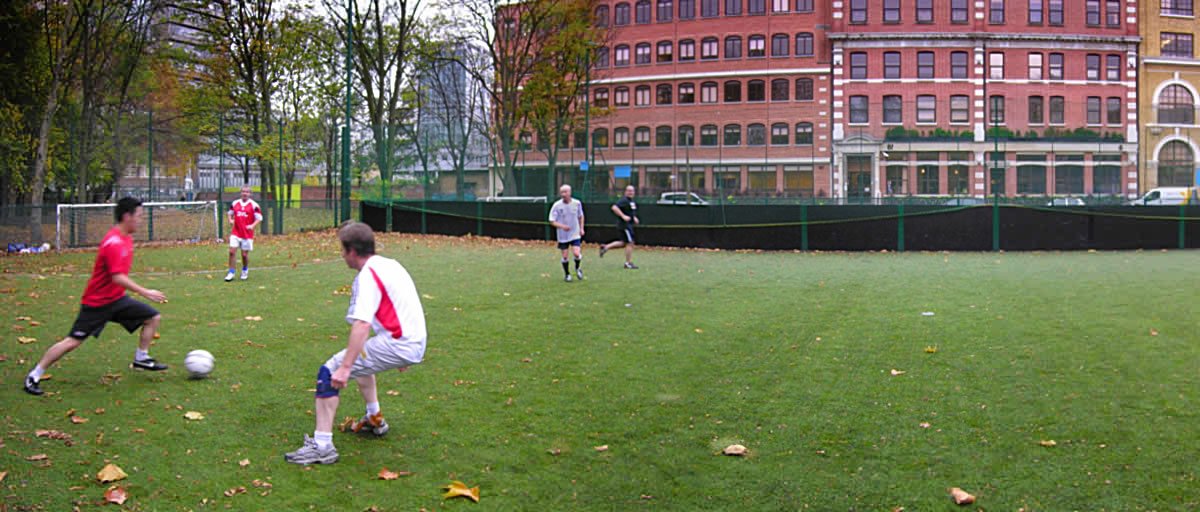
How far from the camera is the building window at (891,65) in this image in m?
65.1

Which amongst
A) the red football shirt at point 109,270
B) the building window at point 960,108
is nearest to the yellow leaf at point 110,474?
the red football shirt at point 109,270

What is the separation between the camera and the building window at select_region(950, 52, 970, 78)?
64.2 metres

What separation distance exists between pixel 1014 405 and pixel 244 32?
3537cm

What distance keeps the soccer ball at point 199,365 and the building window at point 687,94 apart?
64807mm

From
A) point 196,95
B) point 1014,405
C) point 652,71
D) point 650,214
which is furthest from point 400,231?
point 652,71

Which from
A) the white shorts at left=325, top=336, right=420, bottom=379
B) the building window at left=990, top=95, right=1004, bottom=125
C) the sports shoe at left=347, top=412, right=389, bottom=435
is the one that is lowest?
the sports shoe at left=347, top=412, right=389, bottom=435

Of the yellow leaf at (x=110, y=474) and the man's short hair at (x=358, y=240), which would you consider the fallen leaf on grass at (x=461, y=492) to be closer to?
the man's short hair at (x=358, y=240)

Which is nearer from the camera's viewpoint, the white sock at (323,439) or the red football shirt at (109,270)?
the white sock at (323,439)

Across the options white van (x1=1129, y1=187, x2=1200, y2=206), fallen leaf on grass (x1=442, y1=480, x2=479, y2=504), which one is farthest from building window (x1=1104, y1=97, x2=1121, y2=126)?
fallen leaf on grass (x1=442, y1=480, x2=479, y2=504)

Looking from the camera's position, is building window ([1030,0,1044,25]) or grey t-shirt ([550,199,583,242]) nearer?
grey t-shirt ([550,199,583,242])

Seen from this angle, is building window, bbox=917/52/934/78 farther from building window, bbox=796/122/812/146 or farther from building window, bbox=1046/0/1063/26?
building window, bbox=1046/0/1063/26

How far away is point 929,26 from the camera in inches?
2566

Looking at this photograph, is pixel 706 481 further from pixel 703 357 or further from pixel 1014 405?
pixel 703 357

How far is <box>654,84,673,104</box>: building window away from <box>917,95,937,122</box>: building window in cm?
1796
